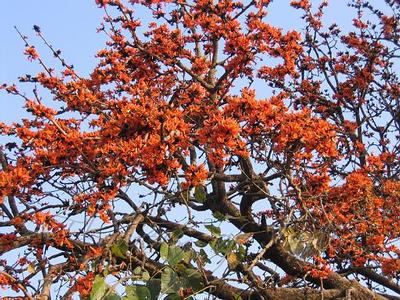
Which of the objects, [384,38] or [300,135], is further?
[384,38]

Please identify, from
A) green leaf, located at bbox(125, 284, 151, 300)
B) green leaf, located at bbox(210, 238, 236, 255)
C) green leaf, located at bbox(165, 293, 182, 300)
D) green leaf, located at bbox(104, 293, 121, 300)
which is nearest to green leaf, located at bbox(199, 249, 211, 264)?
green leaf, located at bbox(210, 238, 236, 255)

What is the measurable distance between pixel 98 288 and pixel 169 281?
54cm

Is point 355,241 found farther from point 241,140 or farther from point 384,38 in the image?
point 384,38

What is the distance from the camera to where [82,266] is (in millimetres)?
4688

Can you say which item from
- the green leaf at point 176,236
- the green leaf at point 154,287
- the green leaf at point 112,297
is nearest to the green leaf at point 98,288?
the green leaf at point 112,297

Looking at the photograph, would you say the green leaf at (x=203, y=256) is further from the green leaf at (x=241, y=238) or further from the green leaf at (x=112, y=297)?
the green leaf at (x=112, y=297)

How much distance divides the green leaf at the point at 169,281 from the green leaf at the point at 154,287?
51 millimetres

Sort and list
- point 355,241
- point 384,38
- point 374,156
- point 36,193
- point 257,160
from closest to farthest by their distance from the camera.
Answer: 1. point 36,193
2. point 257,160
3. point 355,241
4. point 374,156
5. point 384,38

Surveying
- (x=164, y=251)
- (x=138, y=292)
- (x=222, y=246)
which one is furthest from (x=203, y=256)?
(x=138, y=292)

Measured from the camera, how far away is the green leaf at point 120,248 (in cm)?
488

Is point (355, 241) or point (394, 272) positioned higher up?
point (355, 241)

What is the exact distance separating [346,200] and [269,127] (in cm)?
155

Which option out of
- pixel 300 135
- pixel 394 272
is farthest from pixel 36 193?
pixel 394 272

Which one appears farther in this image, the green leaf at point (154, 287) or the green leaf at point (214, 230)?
the green leaf at point (214, 230)
